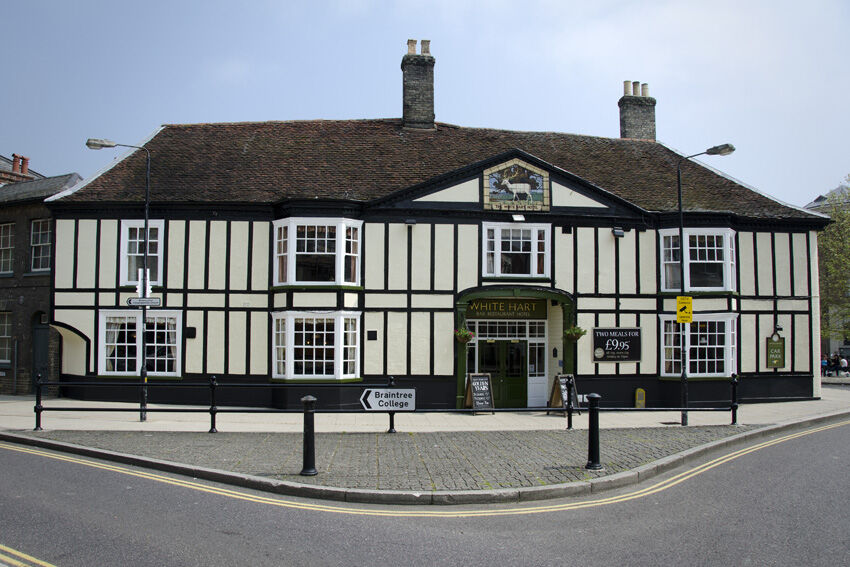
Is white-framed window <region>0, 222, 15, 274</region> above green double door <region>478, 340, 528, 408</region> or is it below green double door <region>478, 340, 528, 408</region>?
above

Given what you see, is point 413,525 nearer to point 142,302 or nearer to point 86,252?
point 142,302

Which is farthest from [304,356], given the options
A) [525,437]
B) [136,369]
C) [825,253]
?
[825,253]

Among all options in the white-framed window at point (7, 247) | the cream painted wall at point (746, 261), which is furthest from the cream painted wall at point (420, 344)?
the white-framed window at point (7, 247)

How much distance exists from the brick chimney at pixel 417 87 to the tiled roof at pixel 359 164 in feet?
1.54

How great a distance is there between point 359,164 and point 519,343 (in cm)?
784

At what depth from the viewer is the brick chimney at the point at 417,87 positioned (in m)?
22.3

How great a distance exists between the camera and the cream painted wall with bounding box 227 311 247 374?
18.9 m

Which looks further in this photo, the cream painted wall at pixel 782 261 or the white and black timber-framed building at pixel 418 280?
the cream painted wall at pixel 782 261

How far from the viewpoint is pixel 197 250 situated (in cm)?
1919

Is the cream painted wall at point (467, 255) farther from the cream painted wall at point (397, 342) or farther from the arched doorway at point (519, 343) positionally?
the cream painted wall at point (397, 342)

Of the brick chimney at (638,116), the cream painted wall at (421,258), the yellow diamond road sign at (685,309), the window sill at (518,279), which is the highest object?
the brick chimney at (638,116)

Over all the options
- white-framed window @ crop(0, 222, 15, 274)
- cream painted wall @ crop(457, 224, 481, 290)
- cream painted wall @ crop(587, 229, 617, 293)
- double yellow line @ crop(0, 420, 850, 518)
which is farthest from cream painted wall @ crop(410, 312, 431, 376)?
white-framed window @ crop(0, 222, 15, 274)

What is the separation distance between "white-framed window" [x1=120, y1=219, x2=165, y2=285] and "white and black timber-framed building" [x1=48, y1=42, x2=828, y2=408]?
5 centimetres

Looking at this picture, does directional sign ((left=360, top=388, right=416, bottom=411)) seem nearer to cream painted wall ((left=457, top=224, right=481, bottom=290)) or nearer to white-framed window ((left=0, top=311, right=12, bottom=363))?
cream painted wall ((left=457, top=224, right=481, bottom=290))
